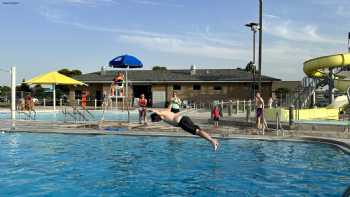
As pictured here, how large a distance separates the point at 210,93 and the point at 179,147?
3196 centimetres

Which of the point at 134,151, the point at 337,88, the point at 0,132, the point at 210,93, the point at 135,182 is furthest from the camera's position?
the point at 210,93

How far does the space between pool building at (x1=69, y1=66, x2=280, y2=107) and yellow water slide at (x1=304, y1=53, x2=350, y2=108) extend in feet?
42.7

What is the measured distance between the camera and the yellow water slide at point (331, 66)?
30.1m

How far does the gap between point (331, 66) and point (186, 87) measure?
2002cm

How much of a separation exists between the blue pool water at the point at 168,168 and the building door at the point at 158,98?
2959 cm

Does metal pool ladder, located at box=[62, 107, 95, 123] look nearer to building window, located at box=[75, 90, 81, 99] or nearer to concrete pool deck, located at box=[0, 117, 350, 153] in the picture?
concrete pool deck, located at box=[0, 117, 350, 153]

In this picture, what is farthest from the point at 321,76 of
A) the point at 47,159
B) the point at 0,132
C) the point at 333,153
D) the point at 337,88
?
the point at 47,159

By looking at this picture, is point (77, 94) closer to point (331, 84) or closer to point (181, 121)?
point (331, 84)

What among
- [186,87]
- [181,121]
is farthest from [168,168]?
[186,87]

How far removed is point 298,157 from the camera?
1416 centimetres

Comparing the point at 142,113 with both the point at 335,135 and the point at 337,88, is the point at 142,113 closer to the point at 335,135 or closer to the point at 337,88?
the point at 335,135

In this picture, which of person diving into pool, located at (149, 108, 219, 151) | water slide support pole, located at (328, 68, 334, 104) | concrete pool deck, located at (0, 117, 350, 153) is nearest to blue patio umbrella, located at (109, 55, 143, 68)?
concrete pool deck, located at (0, 117, 350, 153)

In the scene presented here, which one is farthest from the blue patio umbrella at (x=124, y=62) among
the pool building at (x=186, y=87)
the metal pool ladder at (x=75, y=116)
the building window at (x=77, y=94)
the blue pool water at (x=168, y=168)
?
the building window at (x=77, y=94)

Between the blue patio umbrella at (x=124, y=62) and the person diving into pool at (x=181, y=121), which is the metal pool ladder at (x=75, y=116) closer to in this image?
the blue patio umbrella at (x=124, y=62)
